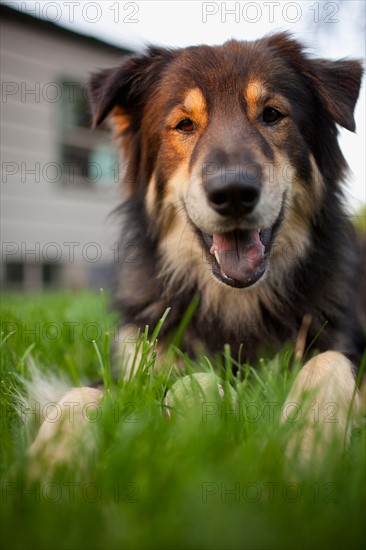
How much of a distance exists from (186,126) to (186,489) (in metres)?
1.98

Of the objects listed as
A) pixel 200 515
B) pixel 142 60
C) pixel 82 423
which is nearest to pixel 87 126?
pixel 142 60

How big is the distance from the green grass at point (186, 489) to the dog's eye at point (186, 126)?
1.51 m

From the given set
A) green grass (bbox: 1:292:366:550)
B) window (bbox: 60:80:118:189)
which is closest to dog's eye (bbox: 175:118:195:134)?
green grass (bbox: 1:292:366:550)

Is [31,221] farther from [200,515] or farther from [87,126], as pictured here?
[200,515]

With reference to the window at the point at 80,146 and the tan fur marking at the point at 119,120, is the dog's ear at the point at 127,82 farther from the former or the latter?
the window at the point at 80,146

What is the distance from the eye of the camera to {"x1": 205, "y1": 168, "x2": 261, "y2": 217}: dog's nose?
2.11 metres

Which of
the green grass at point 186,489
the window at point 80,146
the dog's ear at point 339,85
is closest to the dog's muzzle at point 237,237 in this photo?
the dog's ear at point 339,85

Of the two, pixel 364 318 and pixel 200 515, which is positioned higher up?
pixel 200 515

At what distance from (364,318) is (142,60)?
6.74 feet

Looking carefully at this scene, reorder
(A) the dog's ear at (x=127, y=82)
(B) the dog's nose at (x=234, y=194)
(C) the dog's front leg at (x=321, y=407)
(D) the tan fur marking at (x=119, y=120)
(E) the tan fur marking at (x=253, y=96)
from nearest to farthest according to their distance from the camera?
(C) the dog's front leg at (x=321, y=407), (B) the dog's nose at (x=234, y=194), (E) the tan fur marking at (x=253, y=96), (A) the dog's ear at (x=127, y=82), (D) the tan fur marking at (x=119, y=120)

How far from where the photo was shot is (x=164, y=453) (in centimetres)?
119

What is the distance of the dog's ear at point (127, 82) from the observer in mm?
2830

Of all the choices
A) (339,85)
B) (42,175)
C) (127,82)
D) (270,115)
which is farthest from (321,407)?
(42,175)

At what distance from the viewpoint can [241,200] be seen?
2.16 m
